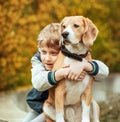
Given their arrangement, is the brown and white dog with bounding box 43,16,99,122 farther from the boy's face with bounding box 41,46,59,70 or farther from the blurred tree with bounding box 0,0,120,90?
the blurred tree with bounding box 0,0,120,90

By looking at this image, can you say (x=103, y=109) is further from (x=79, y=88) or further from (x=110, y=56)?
(x=110, y=56)

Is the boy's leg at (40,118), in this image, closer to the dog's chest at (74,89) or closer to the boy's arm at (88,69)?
the dog's chest at (74,89)

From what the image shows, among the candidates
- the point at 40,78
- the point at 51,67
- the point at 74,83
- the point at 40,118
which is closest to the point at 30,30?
the point at 40,118

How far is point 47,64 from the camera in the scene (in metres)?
5.03

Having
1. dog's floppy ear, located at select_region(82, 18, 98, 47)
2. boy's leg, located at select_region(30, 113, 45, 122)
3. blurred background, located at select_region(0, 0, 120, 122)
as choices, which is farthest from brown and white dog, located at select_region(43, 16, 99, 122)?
blurred background, located at select_region(0, 0, 120, 122)

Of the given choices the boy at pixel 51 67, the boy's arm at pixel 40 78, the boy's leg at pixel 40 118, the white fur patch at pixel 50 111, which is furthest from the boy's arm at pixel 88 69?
the boy's leg at pixel 40 118

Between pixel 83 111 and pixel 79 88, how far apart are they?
20 cm

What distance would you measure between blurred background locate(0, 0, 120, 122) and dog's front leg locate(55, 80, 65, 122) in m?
5.08

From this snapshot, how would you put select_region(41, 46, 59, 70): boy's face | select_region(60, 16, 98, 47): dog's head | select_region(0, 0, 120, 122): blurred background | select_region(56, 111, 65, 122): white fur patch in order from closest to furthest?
1. select_region(60, 16, 98, 47): dog's head
2. select_region(56, 111, 65, 122): white fur patch
3. select_region(41, 46, 59, 70): boy's face
4. select_region(0, 0, 120, 122): blurred background

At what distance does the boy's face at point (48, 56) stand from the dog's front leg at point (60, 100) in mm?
260

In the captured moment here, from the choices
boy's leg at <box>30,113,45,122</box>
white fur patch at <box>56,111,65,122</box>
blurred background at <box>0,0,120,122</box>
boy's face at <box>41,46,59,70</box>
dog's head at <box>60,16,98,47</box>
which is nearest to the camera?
dog's head at <box>60,16,98,47</box>

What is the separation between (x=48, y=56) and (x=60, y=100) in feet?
1.43

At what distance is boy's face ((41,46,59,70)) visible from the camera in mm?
5004

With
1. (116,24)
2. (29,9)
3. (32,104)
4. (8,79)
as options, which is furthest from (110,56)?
(32,104)
